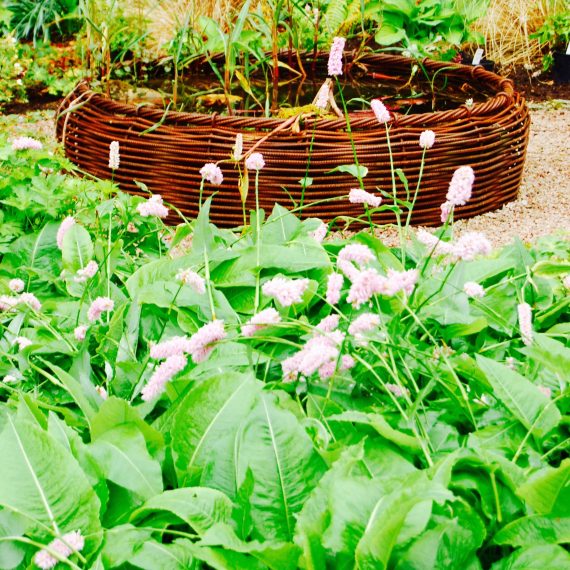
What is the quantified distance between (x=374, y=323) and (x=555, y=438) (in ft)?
0.88

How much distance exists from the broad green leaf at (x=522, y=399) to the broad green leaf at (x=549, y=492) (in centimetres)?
12

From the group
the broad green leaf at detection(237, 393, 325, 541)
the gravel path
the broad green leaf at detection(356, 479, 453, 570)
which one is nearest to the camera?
the broad green leaf at detection(356, 479, 453, 570)

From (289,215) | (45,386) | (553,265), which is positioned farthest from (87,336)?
(553,265)

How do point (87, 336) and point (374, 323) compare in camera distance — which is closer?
point (374, 323)

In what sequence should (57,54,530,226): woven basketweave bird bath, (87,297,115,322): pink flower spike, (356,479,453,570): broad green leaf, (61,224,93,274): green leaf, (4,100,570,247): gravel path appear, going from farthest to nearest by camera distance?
(4,100,570,247): gravel path → (57,54,530,226): woven basketweave bird bath → (61,224,93,274): green leaf → (87,297,115,322): pink flower spike → (356,479,453,570): broad green leaf

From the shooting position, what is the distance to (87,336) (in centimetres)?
109

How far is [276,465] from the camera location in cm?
81

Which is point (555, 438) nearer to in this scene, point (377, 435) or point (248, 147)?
point (377, 435)

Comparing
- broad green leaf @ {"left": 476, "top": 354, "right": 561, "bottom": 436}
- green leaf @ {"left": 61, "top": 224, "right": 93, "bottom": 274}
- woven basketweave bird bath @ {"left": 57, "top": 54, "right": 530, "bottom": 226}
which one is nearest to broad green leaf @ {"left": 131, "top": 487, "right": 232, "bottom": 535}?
broad green leaf @ {"left": 476, "top": 354, "right": 561, "bottom": 436}

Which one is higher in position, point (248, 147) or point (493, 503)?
point (493, 503)

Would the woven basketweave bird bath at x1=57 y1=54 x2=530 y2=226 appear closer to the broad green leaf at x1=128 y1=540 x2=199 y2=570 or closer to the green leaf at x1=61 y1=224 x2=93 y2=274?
the green leaf at x1=61 y1=224 x2=93 y2=274

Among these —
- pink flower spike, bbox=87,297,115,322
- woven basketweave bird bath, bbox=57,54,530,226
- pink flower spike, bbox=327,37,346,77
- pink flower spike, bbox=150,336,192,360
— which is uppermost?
pink flower spike, bbox=327,37,346,77

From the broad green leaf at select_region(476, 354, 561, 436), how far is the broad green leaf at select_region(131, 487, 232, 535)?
13.6 inches

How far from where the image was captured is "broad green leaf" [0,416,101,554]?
0.77 metres
